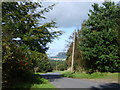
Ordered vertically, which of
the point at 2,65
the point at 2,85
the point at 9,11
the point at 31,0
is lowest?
the point at 2,85

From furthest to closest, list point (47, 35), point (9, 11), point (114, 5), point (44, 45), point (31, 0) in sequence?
point (114, 5)
point (44, 45)
point (47, 35)
point (31, 0)
point (9, 11)

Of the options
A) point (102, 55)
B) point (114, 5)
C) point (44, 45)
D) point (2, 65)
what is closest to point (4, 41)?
point (2, 65)

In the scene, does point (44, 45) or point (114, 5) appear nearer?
point (44, 45)

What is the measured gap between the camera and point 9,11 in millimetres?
13031

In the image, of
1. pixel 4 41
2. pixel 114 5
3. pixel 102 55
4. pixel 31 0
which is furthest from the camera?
pixel 114 5

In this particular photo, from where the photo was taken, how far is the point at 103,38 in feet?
71.8

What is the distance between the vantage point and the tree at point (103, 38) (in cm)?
2119

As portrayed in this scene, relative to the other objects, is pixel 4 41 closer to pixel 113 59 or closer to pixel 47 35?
pixel 47 35

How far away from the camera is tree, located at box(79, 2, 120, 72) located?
2119 cm

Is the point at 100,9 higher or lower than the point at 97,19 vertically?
higher

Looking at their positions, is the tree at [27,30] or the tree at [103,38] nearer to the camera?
the tree at [27,30]

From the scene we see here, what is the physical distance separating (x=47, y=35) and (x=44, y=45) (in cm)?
191

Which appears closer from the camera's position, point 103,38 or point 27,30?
point 27,30

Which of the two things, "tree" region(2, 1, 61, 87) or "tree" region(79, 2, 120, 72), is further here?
"tree" region(79, 2, 120, 72)
